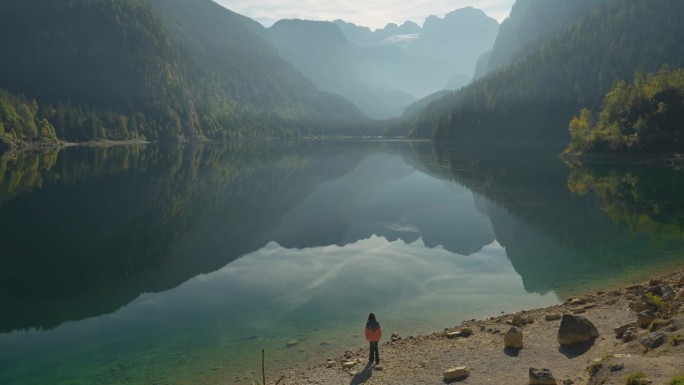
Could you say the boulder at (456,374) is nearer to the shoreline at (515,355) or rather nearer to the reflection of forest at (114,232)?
the shoreline at (515,355)

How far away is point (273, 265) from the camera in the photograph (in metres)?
45.5

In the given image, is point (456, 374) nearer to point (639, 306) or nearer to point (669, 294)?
point (639, 306)

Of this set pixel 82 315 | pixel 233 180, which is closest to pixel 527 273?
pixel 82 315

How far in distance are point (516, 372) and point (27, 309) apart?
30693 mm

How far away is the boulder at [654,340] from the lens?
19125 millimetres

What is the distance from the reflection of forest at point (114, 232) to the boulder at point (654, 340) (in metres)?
31.4

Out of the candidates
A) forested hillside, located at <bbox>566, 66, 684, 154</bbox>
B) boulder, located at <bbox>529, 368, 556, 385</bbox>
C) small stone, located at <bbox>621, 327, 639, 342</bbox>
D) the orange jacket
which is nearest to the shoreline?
small stone, located at <bbox>621, 327, 639, 342</bbox>

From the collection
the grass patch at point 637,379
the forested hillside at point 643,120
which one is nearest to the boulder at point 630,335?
the grass patch at point 637,379

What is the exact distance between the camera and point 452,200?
84.4 metres

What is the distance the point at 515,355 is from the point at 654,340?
17.8 feet

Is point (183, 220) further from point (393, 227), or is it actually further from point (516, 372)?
point (516, 372)

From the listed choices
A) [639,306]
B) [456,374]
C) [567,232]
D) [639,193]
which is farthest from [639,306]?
[639,193]

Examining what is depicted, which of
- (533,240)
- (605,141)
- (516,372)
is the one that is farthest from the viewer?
(605,141)

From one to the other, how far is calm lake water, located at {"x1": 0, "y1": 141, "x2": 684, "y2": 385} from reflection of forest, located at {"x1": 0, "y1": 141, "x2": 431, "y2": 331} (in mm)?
237
